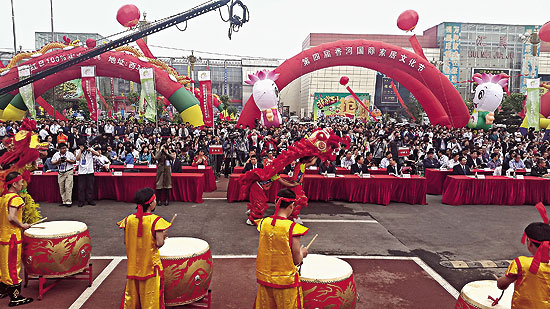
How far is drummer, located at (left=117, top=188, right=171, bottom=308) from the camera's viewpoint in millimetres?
3271

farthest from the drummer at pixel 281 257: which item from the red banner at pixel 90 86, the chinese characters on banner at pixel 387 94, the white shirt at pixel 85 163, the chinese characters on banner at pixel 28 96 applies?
the chinese characters on banner at pixel 387 94

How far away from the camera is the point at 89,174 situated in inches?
337

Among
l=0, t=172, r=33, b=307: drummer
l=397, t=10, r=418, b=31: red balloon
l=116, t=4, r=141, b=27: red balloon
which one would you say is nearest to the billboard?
l=397, t=10, r=418, b=31: red balloon

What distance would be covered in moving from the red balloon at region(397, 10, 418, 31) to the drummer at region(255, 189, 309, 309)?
15.0 metres

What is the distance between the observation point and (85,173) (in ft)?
27.8

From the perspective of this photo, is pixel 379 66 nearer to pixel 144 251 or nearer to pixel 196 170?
pixel 196 170

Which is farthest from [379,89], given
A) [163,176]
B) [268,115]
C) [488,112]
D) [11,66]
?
[163,176]

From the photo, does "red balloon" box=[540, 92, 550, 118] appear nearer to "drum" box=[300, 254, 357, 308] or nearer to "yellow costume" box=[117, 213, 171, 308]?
"drum" box=[300, 254, 357, 308]

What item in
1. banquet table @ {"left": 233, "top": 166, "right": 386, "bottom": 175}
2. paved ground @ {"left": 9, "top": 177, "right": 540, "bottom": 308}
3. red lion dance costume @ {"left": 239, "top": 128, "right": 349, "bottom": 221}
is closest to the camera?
paved ground @ {"left": 9, "top": 177, "right": 540, "bottom": 308}

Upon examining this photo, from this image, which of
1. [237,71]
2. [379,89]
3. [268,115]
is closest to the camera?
[268,115]

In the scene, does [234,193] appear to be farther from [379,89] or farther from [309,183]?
[379,89]

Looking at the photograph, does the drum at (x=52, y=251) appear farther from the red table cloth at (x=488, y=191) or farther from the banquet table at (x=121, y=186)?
the red table cloth at (x=488, y=191)

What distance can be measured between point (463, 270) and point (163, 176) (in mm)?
6314

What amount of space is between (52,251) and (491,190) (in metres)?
9.63
